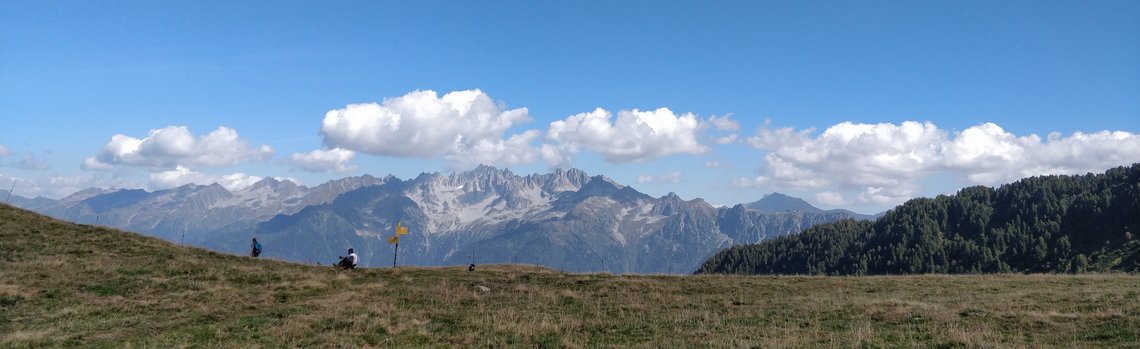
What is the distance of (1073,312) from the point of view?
2345 cm

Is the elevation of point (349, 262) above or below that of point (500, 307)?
above

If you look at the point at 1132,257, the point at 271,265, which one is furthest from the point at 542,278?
the point at 1132,257

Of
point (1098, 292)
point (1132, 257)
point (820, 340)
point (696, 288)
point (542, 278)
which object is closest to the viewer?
point (820, 340)

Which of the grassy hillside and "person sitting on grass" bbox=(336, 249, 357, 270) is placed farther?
"person sitting on grass" bbox=(336, 249, 357, 270)

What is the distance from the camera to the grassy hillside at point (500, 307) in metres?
20.8

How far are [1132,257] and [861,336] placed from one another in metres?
191

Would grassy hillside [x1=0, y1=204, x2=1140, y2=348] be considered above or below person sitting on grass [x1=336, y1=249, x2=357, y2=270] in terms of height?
below

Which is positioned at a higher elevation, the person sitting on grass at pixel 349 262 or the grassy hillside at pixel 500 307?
the person sitting on grass at pixel 349 262

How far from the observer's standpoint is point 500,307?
29.7m

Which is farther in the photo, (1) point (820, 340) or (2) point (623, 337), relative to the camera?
(2) point (623, 337)

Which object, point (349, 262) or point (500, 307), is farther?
point (349, 262)

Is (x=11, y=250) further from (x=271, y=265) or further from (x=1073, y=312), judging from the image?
(x=1073, y=312)

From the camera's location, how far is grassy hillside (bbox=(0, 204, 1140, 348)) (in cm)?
2083

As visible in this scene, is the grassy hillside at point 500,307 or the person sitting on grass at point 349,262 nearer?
the grassy hillside at point 500,307
